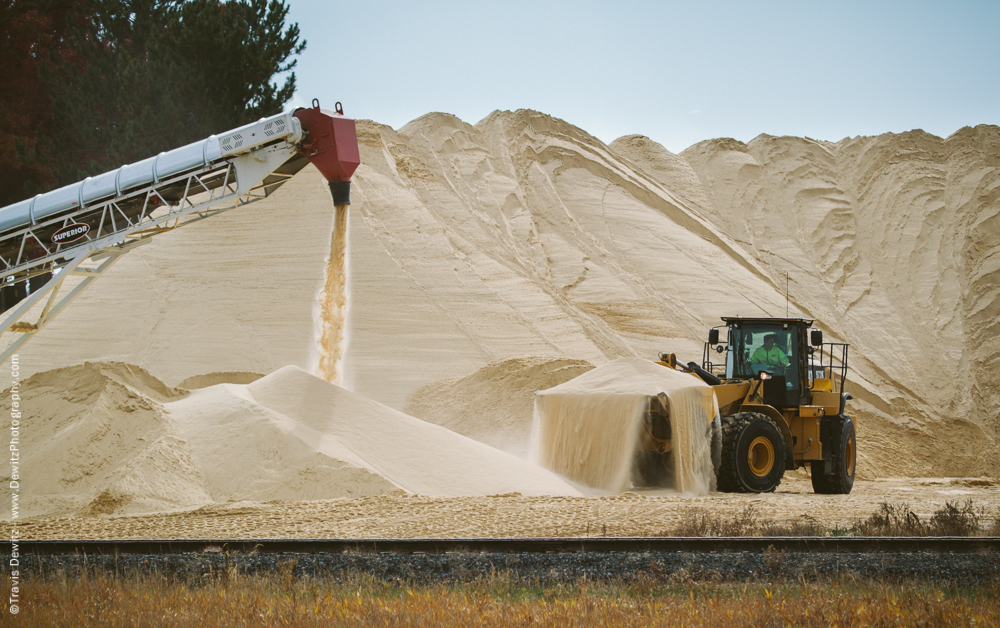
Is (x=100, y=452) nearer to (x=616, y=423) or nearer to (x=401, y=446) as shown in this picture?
(x=401, y=446)

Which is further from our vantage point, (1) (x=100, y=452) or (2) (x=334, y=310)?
(2) (x=334, y=310)

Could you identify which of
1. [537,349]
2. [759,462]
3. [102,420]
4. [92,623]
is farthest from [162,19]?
[92,623]

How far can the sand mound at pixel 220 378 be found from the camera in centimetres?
1792

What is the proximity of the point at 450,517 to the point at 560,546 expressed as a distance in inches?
92.5

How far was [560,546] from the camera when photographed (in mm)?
6562

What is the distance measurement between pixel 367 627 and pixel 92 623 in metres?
1.60

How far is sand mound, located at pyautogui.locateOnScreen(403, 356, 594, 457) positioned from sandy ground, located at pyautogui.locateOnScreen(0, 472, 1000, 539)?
18.7ft

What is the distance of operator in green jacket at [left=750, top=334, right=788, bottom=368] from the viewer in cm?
1234

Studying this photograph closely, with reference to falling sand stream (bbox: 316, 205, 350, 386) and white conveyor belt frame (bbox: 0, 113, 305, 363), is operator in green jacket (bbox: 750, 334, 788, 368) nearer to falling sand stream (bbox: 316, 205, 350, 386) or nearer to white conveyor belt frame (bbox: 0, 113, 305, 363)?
falling sand stream (bbox: 316, 205, 350, 386)

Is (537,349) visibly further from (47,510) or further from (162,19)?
(162,19)

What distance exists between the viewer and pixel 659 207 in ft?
104

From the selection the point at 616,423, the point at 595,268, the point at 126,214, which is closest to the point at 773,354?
the point at 616,423

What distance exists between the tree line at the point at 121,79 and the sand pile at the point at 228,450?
14.1 metres

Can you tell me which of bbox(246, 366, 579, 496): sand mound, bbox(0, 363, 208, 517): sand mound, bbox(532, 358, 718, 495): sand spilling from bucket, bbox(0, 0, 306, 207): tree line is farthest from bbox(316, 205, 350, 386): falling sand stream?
bbox(0, 0, 306, 207): tree line
